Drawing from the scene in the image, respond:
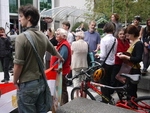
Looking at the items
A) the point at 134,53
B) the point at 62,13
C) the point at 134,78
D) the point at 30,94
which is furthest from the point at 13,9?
the point at 30,94

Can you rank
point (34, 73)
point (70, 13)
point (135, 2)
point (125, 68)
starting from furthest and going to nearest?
1. point (70, 13)
2. point (135, 2)
3. point (125, 68)
4. point (34, 73)

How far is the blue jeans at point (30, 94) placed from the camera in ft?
8.48

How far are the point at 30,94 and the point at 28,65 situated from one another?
1.06 ft

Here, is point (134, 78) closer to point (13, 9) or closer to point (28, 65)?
point (28, 65)

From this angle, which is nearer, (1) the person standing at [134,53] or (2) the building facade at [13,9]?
(1) the person standing at [134,53]

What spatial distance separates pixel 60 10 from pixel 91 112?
29940mm

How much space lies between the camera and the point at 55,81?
3.62m

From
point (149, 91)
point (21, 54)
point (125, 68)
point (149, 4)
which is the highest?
point (149, 4)

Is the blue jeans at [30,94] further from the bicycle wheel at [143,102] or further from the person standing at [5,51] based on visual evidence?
the person standing at [5,51]

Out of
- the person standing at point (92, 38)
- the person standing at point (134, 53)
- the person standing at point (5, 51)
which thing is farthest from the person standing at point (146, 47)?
the person standing at point (5, 51)

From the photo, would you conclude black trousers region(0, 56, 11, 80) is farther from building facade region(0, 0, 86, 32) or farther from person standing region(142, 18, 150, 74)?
building facade region(0, 0, 86, 32)

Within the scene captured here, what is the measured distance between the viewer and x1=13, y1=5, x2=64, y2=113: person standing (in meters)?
2.46

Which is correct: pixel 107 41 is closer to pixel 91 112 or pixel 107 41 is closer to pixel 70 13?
pixel 91 112

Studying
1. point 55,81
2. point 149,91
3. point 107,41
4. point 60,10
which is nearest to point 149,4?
point 149,91
